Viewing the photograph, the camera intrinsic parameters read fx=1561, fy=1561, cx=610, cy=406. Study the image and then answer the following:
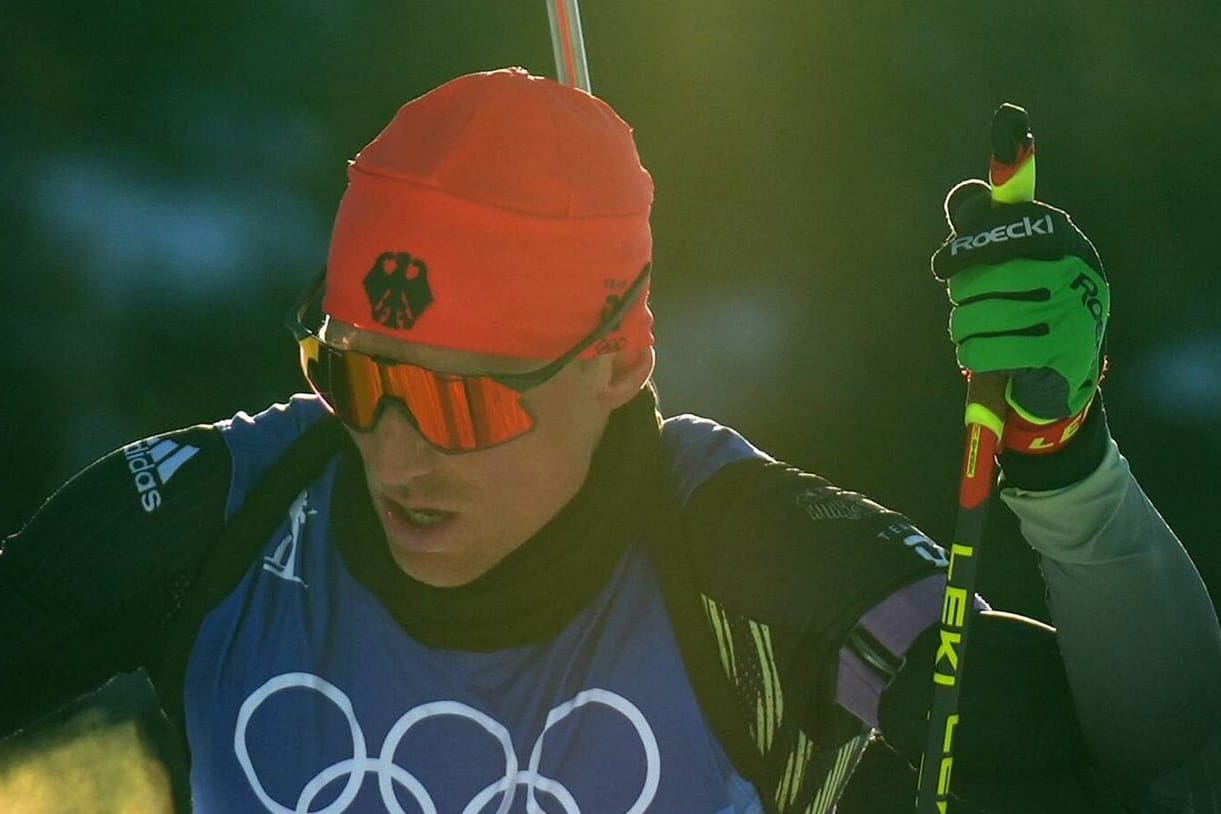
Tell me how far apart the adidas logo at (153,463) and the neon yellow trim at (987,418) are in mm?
1180

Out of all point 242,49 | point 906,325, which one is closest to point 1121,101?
point 906,325

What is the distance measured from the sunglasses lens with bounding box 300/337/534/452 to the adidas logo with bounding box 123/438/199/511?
0.35 metres

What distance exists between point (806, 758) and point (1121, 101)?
6.62 meters

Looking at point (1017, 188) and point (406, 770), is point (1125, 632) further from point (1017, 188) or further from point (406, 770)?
point (406, 770)

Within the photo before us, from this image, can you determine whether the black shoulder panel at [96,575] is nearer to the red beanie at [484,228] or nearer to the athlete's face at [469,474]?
the athlete's face at [469,474]

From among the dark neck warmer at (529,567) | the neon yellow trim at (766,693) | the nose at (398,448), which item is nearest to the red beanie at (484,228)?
the nose at (398,448)

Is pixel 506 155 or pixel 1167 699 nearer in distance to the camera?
pixel 1167 699

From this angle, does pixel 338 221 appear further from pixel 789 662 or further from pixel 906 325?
pixel 906 325

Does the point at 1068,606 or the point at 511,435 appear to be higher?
the point at 511,435

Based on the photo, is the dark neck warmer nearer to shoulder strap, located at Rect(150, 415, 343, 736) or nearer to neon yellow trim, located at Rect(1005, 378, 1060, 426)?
shoulder strap, located at Rect(150, 415, 343, 736)

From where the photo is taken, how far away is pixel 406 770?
2285 millimetres

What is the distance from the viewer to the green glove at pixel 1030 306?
1912mm

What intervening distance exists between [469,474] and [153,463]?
0.53 meters

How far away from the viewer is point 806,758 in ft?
7.45
